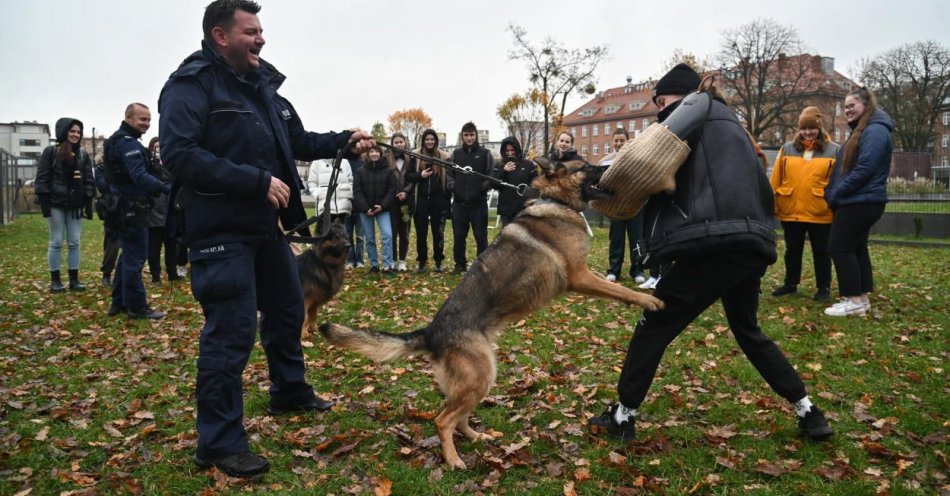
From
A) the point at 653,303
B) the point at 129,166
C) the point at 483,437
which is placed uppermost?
the point at 129,166

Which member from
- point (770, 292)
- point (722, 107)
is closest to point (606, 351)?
point (722, 107)

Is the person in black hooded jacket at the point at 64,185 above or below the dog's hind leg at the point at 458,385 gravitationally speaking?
above

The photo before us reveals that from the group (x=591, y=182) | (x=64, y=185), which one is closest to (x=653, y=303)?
(x=591, y=182)

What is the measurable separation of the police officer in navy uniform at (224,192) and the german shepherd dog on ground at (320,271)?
337cm

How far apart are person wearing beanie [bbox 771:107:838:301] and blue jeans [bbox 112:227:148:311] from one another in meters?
8.32

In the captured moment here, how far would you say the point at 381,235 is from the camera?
1102cm

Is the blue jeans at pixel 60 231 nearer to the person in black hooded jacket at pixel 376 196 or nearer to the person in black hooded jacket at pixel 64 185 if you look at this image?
the person in black hooded jacket at pixel 64 185

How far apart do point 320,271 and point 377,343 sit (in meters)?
3.69

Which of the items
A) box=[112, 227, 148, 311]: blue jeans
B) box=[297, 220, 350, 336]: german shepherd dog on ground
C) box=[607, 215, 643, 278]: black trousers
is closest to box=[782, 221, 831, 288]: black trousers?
box=[607, 215, 643, 278]: black trousers

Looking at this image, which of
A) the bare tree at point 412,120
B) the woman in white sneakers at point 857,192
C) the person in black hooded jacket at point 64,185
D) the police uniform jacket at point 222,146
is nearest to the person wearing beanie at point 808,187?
the woman in white sneakers at point 857,192

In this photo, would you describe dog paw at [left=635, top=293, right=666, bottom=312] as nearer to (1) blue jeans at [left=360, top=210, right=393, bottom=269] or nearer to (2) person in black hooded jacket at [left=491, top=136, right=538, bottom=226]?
(2) person in black hooded jacket at [left=491, top=136, right=538, bottom=226]

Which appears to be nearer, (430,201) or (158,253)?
(158,253)

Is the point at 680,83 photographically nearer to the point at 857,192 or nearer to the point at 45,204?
the point at 857,192

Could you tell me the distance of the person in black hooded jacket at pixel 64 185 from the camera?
891 cm
